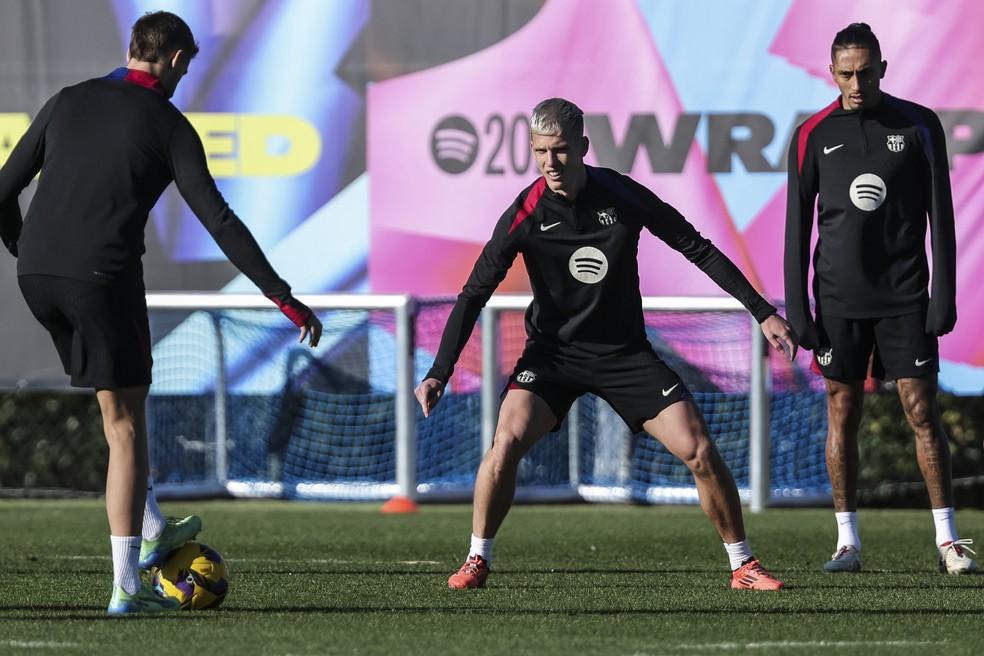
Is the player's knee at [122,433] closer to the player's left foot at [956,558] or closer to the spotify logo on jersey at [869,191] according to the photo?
the spotify logo on jersey at [869,191]

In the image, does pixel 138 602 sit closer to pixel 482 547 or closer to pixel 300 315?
pixel 300 315

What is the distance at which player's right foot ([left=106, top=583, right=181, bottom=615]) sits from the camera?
21.8 feet

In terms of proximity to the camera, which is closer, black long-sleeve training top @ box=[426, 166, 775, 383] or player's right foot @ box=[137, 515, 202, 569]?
player's right foot @ box=[137, 515, 202, 569]

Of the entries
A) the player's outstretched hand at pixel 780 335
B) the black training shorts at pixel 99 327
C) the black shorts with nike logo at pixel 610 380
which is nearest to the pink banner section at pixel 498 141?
the black shorts with nike logo at pixel 610 380

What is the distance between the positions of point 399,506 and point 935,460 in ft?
15.1

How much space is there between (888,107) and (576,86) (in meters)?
4.20

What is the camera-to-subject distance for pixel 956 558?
27.6ft

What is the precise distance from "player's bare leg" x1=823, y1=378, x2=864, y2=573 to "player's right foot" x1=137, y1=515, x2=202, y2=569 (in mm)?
2936

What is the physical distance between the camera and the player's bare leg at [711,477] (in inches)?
293

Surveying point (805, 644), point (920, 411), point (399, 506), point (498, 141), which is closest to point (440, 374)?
point (805, 644)

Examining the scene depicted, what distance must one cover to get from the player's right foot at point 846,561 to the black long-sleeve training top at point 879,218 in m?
0.93

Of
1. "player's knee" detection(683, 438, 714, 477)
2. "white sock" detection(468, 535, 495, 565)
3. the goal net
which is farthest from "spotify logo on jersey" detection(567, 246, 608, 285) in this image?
the goal net

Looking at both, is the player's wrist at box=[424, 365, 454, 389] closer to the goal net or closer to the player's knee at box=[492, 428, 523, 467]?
the player's knee at box=[492, 428, 523, 467]

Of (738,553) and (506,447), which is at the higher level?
(506,447)
